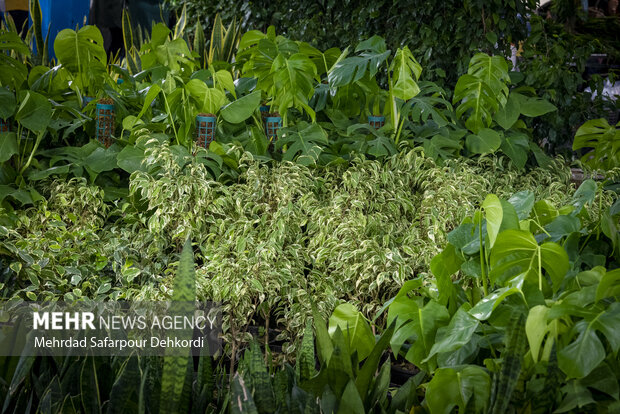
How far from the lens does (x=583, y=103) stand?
142 inches

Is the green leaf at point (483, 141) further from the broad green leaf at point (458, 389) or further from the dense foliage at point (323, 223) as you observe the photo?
the broad green leaf at point (458, 389)

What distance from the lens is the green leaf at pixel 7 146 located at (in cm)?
248

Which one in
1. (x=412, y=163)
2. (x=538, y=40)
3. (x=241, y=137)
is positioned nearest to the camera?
(x=412, y=163)

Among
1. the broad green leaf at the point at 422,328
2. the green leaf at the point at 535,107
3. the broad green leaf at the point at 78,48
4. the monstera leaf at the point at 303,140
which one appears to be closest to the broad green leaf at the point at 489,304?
the broad green leaf at the point at 422,328

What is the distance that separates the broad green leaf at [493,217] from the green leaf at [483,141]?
1.87 meters

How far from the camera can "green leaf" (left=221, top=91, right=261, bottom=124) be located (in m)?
2.70

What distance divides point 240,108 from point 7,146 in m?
1.01

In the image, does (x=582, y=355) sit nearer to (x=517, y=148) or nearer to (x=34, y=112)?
(x=517, y=148)

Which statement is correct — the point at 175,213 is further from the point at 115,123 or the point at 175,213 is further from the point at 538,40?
the point at 538,40

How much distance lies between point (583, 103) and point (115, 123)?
9.01 feet

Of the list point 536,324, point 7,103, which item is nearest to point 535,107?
point 536,324

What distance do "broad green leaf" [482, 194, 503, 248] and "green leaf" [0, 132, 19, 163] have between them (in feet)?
6.79

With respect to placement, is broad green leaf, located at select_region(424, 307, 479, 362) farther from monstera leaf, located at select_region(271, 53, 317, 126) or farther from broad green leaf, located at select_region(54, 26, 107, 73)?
broad green leaf, located at select_region(54, 26, 107, 73)

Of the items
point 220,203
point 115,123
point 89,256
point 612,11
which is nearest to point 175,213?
point 220,203
